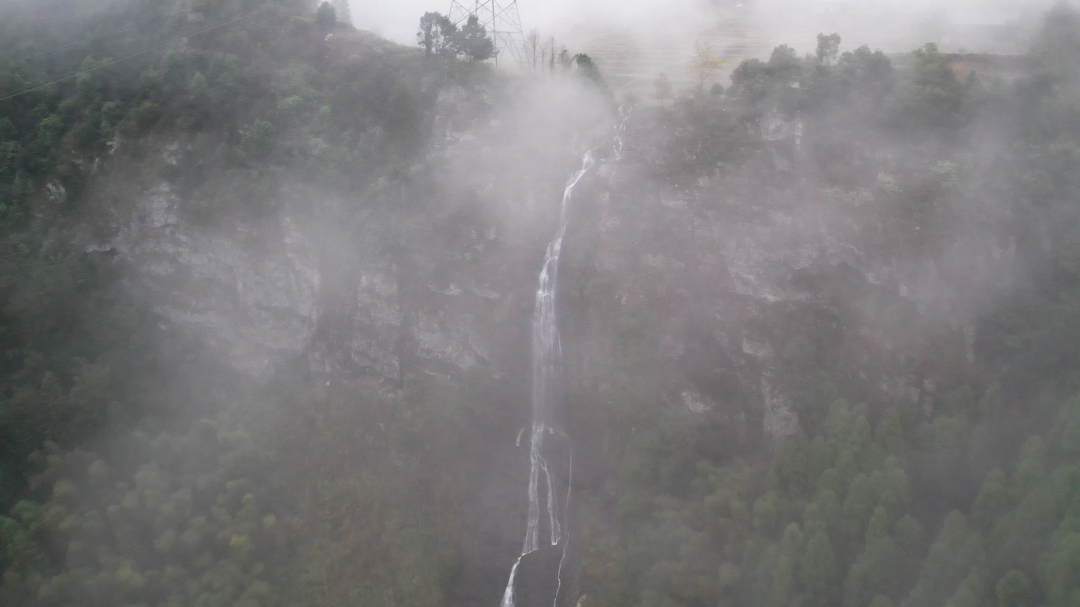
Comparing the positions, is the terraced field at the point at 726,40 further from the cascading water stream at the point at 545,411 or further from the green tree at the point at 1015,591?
the green tree at the point at 1015,591

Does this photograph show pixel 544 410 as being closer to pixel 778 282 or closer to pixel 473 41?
pixel 778 282

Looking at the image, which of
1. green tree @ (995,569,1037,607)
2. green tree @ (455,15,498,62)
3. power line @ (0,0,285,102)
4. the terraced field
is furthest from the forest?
the terraced field

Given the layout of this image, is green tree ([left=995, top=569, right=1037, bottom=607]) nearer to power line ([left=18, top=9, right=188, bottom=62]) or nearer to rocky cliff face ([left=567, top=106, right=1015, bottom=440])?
rocky cliff face ([left=567, top=106, right=1015, bottom=440])

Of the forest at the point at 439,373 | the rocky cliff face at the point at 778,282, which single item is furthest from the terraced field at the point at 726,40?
the rocky cliff face at the point at 778,282

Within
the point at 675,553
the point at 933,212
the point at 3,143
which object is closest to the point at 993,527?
the point at 675,553

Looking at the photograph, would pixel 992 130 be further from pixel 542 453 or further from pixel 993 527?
pixel 542 453

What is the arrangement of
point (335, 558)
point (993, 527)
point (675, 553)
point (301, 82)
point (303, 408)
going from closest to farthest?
point (993, 527)
point (675, 553)
point (335, 558)
point (303, 408)
point (301, 82)

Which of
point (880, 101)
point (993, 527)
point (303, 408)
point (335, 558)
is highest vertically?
point (880, 101)

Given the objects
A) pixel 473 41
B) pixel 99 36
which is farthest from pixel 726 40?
pixel 99 36
